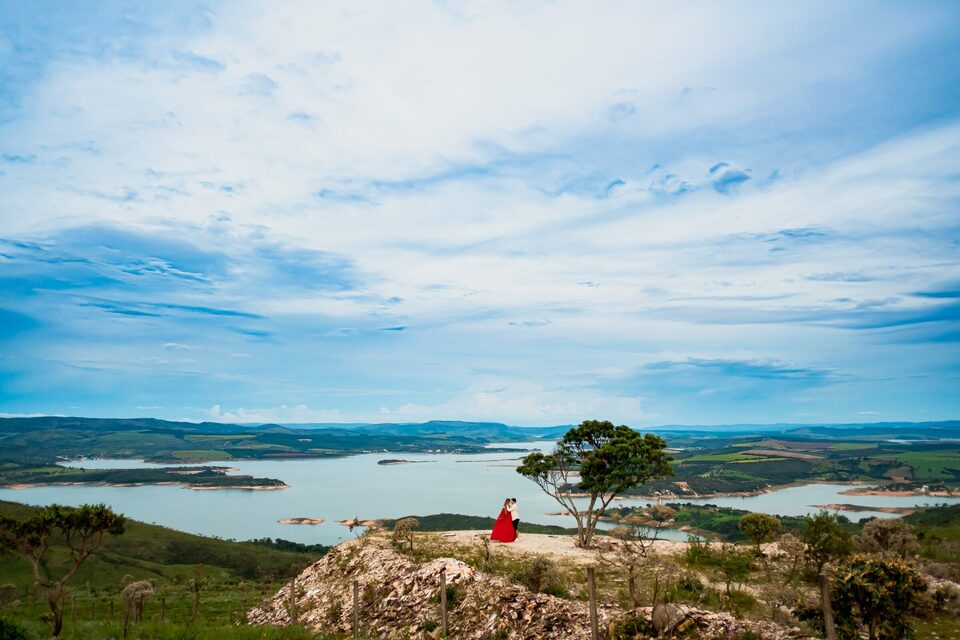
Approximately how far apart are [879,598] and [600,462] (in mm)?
15936

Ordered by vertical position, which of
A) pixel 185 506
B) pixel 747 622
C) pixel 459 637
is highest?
pixel 747 622

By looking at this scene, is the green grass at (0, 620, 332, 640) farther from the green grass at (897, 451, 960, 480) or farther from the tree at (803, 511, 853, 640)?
the green grass at (897, 451, 960, 480)

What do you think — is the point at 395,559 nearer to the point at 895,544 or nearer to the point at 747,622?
the point at 747,622

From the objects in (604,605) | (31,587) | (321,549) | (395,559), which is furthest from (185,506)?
(604,605)

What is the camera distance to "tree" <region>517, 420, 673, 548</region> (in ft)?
85.2

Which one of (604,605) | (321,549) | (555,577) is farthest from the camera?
(321,549)

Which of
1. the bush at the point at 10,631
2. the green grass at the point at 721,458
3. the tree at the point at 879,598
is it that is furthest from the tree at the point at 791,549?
the green grass at the point at 721,458

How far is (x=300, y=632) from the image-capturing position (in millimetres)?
16031

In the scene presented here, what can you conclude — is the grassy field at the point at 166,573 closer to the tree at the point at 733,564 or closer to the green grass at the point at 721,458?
the tree at the point at 733,564

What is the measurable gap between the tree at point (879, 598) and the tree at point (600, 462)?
45.0 ft

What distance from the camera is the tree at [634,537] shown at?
16.6m

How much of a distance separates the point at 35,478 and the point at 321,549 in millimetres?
152217

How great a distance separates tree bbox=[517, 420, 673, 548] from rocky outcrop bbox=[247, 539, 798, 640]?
766 cm

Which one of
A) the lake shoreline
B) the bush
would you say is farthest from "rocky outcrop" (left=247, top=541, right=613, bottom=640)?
the lake shoreline
